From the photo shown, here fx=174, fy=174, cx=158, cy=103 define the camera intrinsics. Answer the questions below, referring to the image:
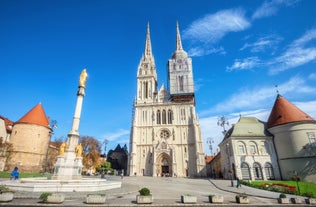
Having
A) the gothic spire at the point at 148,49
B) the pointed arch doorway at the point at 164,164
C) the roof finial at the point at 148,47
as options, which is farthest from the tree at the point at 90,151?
the roof finial at the point at 148,47

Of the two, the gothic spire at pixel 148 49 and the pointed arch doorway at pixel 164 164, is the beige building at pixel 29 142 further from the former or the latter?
the gothic spire at pixel 148 49

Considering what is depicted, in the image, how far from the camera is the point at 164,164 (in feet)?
133

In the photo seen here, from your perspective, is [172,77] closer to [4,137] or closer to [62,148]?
[62,148]

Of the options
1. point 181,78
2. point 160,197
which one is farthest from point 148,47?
point 160,197

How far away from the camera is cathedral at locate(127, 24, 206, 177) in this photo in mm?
39438

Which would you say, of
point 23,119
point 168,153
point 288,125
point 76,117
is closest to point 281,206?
point 76,117

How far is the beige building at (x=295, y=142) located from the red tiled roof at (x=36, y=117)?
45233mm

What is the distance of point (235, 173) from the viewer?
1122 inches

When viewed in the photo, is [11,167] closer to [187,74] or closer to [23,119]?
[23,119]

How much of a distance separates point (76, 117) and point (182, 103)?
31.1m

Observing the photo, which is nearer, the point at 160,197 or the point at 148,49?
the point at 160,197

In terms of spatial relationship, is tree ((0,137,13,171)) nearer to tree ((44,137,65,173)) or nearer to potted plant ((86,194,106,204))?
tree ((44,137,65,173))

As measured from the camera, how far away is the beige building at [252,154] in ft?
92.0

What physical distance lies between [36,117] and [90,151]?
1383 cm
